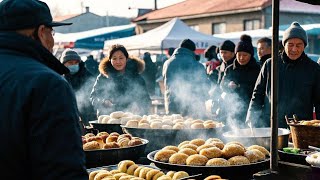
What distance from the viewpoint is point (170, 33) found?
37.9ft

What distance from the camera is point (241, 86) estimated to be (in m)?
5.35

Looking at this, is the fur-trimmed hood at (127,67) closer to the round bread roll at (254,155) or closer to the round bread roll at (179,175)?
the round bread roll at (254,155)

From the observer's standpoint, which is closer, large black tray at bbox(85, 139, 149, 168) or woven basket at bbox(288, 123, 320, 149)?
woven basket at bbox(288, 123, 320, 149)

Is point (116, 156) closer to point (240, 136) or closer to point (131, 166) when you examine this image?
point (131, 166)

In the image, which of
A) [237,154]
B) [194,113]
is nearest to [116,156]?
[237,154]

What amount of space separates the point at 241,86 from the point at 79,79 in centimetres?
200

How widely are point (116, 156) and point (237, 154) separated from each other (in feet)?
2.53

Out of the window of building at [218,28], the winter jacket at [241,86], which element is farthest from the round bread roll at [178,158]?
the window of building at [218,28]

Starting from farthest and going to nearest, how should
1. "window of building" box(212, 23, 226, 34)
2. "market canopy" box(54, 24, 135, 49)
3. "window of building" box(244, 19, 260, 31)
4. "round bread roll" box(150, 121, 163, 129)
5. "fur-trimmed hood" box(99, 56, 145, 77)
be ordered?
"window of building" box(212, 23, 226, 34)
"window of building" box(244, 19, 260, 31)
"market canopy" box(54, 24, 135, 49)
"fur-trimmed hood" box(99, 56, 145, 77)
"round bread roll" box(150, 121, 163, 129)

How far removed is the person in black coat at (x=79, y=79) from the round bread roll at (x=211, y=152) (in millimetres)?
3127

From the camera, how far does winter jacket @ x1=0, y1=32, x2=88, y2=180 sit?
4.79 feet

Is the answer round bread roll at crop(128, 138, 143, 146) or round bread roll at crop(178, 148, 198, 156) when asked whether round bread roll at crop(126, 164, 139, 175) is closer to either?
round bread roll at crop(178, 148, 198, 156)

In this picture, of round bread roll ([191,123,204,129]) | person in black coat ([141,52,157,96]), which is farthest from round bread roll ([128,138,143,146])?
person in black coat ([141,52,157,96])

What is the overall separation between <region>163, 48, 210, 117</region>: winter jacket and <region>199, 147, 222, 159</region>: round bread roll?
11.3ft
